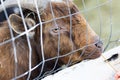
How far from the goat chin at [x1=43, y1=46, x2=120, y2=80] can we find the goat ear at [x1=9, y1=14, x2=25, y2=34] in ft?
1.46

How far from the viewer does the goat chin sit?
249cm

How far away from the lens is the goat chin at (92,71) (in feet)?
8.16

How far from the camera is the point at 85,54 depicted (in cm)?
295

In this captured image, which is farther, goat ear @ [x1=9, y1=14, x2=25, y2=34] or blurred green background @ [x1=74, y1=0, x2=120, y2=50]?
blurred green background @ [x1=74, y1=0, x2=120, y2=50]

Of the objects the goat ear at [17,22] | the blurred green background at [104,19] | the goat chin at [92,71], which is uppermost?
the goat ear at [17,22]

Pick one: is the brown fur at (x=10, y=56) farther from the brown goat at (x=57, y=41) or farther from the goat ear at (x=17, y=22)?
the goat ear at (x=17, y=22)

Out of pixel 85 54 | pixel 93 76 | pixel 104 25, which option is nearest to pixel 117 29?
pixel 104 25

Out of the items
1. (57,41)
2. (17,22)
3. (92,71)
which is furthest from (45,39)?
(92,71)

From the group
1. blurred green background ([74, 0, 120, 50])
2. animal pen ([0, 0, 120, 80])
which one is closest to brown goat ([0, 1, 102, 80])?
animal pen ([0, 0, 120, 80])

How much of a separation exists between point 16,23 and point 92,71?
0.62 m

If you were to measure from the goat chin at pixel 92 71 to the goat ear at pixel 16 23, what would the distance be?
0.44 meters

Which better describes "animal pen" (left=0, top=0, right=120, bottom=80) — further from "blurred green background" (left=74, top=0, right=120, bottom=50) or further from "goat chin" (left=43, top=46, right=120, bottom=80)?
"blurred green background" (left=74, top=0, right=120, bottom=50)

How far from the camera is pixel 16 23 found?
2709 millimetres

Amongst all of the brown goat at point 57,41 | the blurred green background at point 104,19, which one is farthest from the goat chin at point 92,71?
the blurred green background at point 104,19
